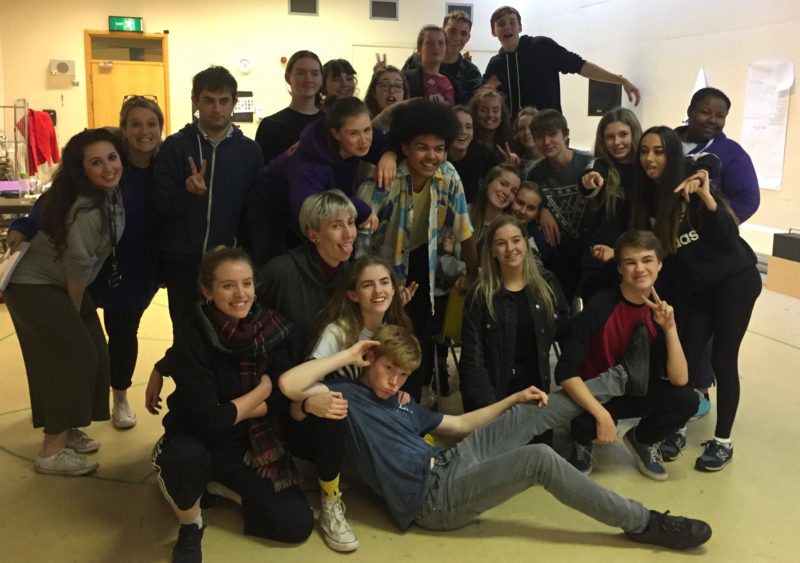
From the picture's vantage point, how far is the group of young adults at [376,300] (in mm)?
2295

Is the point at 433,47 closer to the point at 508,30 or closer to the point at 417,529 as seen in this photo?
the point at 508,30

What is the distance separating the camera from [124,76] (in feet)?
31.7

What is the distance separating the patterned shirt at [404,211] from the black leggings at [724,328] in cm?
109

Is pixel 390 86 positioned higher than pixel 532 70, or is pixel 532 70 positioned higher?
pixel 532 70

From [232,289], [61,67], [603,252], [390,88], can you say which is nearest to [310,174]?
[232,289]

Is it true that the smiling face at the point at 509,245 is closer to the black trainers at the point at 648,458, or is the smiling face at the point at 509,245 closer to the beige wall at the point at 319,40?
the black trainers at the point at 648,458

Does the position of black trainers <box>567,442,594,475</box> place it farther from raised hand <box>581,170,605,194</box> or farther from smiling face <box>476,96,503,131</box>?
smiling face <box>476,96,503,131</box>

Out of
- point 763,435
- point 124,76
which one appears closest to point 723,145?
point 763,435

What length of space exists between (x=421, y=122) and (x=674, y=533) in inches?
72.1

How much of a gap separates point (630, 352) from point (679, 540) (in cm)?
74

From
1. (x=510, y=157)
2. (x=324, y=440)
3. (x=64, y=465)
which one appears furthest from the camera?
(x=510, y=157)

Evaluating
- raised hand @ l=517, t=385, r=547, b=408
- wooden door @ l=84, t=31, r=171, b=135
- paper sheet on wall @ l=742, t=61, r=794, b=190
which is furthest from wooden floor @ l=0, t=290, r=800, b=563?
wooden door @ l=84, t=31, r=171, b=135

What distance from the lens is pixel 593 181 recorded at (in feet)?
9.86

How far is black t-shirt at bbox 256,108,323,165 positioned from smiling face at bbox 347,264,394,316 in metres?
1.15
